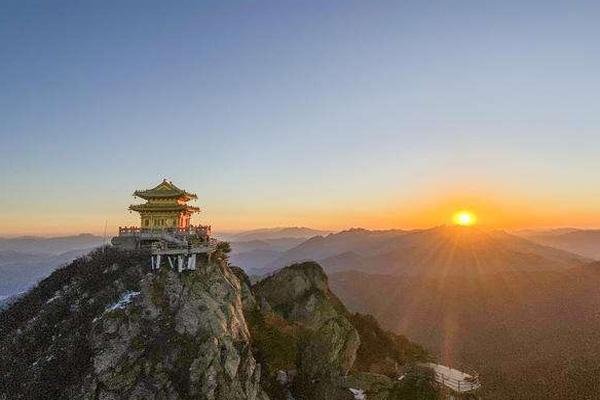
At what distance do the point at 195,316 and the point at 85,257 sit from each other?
60.9 feet

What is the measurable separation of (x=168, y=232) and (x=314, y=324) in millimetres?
21838

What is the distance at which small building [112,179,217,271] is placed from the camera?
45781 millimetres

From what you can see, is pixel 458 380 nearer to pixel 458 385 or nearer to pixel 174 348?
pixel 458 385

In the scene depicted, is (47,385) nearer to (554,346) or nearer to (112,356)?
(112,356)

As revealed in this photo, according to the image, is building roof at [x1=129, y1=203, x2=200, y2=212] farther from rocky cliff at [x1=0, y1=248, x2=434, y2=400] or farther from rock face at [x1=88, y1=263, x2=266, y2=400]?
rock face at [x1=88, y1=263, x2=266, y2=400]

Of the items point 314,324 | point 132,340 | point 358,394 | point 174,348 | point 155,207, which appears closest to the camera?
point 174,348

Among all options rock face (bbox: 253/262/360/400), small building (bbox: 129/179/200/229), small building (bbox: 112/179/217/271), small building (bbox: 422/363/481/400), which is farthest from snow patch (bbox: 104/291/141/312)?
small building (bbox: 422/363/481/400)

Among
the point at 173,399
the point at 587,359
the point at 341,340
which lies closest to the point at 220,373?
the point at 173,399

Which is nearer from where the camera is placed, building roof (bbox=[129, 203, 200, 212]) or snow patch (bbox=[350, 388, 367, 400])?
snow patch (bbox=[350, 388, 367, 400])

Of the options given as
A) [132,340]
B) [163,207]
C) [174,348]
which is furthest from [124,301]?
[163,207]

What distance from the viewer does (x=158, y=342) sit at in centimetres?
3853

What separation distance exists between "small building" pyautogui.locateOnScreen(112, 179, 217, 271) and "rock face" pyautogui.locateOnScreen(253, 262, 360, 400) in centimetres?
1451

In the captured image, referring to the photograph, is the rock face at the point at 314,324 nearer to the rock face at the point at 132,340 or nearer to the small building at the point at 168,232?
the rock face at the point at 132,340

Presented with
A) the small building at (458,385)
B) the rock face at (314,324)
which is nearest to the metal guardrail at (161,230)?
the rock face at (314,324)
